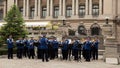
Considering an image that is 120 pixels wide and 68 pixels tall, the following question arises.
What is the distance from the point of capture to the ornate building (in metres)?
78.0

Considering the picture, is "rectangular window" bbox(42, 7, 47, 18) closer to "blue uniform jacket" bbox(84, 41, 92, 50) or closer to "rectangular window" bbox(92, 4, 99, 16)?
"rectangular window" bbox(92, 4, 99, 16)

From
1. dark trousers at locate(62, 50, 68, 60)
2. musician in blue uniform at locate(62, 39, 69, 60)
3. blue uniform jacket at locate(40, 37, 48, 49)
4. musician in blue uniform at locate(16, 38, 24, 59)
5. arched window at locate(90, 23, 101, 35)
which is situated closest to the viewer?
blue uniform jacket at locate(40, 37, 48, 49)

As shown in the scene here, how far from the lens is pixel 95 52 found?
117ft

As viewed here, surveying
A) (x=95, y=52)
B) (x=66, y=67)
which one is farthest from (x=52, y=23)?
(x=66, y=67)

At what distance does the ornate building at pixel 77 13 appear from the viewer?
256 feet

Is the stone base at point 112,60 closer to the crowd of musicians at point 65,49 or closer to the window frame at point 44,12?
the crowd of musicians at point 65,49

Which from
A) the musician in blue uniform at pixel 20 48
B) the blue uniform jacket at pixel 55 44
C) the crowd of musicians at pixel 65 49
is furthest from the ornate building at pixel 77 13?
the blue uniform jacket at pixel 55 44

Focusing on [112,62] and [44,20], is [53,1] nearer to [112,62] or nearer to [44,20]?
[44,20]

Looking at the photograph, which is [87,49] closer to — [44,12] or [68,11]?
[68,11]

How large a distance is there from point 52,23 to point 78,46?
154 feet

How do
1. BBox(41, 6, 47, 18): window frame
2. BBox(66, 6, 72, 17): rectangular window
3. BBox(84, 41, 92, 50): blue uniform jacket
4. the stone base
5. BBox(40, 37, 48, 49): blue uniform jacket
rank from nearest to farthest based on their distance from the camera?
the stone base < BBox(40, 37, 48, 49): blue uniform jacket < BBox(84, 41, 92, 50): blue uniform jacket < BBox(66, 6, 72, 17): rectangular window < BBox(41, 6, 47, 18): window frame

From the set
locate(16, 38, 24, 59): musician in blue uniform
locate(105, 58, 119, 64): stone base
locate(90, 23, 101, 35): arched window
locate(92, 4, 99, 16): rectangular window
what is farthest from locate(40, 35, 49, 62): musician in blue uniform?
locate(92, 4, 99, 16): rectangular window

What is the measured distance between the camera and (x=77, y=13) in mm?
81625

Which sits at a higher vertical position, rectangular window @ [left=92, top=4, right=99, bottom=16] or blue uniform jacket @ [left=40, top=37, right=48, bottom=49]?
rectangular window @ [left=92, top=4, right=99, bottom=16]
